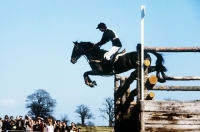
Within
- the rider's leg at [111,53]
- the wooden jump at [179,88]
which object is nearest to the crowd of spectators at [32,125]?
the rider's leg at [111,53]

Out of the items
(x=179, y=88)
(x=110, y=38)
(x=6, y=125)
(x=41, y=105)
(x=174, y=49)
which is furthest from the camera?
(x=41, y=105)

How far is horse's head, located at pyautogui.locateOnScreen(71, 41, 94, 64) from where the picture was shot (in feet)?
33.4

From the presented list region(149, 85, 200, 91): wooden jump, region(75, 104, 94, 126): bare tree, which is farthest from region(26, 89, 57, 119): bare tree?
region(149, 85, 200, 91): wooden jump

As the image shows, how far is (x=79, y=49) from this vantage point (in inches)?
410

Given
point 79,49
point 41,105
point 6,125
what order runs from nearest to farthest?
point 79,49 < point 6,125 < point 41,105

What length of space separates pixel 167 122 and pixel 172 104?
0.25 metres

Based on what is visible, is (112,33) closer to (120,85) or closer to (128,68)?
(128,68)

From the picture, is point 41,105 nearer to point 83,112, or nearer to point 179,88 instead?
point 83,112

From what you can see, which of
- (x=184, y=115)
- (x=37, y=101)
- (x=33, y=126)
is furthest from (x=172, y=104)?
(x=37, y=101)

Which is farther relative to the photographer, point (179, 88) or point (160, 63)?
point (160, 63)

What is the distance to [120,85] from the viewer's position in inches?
291

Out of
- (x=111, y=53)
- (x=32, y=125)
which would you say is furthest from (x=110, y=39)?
(x=32, y=125)

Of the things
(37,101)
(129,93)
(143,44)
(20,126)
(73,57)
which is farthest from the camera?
(37,101)

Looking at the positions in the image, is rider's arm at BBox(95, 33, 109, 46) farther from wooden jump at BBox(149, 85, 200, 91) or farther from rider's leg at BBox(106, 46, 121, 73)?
wooden jump at BBox(149, 85, 200, 91)
